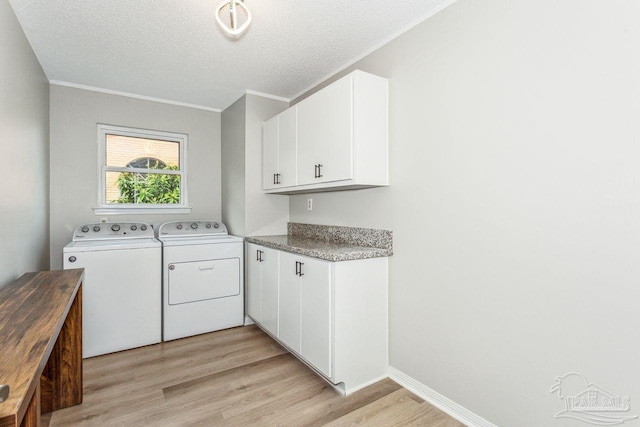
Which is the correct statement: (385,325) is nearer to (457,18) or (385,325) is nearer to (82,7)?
(457,18)

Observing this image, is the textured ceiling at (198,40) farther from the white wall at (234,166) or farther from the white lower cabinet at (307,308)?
the white lower cabinet at (307,308)

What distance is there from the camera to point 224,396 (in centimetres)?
199

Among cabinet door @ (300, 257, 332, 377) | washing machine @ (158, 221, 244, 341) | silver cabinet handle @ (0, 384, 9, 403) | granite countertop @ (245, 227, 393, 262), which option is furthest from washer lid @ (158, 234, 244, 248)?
silver cabinet handle @ (0, 384, 9, 403)

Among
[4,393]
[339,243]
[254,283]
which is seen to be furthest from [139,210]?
[4,393]

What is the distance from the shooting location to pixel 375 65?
7.64ft

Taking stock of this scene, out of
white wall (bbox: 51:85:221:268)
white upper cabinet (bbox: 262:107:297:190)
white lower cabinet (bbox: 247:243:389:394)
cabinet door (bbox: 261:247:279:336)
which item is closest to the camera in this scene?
white lower cabinet (bbox: 247:243:389:394)

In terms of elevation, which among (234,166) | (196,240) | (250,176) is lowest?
(196,240)

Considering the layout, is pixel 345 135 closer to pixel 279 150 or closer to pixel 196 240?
pixel 279 150

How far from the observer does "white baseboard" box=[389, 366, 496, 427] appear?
1685 millimetres

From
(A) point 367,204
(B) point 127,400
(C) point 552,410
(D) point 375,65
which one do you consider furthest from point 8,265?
(C) point 552,410

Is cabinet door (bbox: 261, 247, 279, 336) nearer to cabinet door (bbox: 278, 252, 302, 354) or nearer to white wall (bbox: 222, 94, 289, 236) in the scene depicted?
cabinet door (bbox: 278, 252, 302, 354)

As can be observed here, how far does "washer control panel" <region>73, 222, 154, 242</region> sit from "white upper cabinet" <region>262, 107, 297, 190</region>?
1258 mm

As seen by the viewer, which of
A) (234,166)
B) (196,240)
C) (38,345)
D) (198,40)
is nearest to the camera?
(38,345)

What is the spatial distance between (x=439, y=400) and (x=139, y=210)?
10.6 ft
